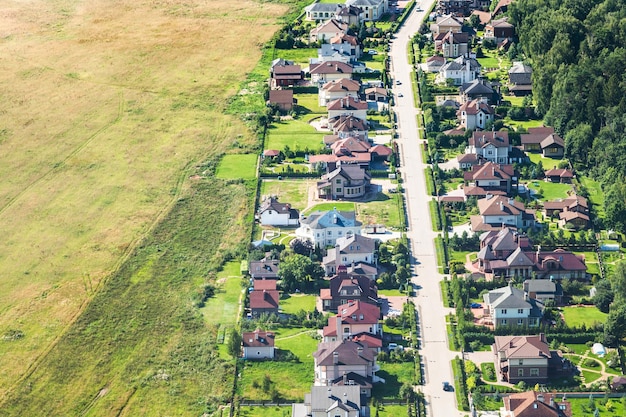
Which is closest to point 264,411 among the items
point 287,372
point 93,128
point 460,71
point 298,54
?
point 287,372

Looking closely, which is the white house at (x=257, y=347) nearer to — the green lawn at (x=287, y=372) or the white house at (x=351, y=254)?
the green lawn at (x=287, y=372)

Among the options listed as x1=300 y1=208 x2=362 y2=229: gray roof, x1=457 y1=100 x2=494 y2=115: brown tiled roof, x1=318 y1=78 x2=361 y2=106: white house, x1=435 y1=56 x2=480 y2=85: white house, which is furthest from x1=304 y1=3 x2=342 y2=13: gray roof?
x1=300 y1=208 x2=362 y2=229: gray roof

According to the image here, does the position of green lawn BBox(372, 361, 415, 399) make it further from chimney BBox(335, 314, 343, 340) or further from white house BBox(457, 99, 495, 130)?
white house BBox(457, 99, 495, 130)

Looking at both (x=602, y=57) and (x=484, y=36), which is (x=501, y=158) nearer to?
(x=602, y=57)

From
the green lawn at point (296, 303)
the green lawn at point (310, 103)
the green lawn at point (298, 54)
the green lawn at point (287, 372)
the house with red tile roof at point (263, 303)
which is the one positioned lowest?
the green lawn at point (298, 54)

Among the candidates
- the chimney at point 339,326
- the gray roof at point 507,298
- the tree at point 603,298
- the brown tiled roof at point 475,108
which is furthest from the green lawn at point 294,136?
the tree at point 603,298

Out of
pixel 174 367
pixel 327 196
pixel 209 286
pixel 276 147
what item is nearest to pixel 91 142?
pixel 276 147

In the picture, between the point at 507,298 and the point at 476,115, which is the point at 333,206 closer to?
the point at 476,115
